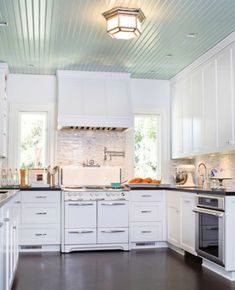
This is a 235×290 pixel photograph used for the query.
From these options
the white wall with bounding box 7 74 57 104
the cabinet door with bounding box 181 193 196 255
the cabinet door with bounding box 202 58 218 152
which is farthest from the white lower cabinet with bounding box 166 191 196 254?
the white wall with bounding box 7 74 57 104

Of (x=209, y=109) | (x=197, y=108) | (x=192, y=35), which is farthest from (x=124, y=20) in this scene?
(x=197, y=108)

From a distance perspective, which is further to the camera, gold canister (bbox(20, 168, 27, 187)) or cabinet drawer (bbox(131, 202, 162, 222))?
gold canister (bbox(20, 168, 27, 187))

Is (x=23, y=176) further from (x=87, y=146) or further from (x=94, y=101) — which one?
(x=94, y=101)

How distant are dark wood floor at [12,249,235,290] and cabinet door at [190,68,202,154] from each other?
1575 millimetres

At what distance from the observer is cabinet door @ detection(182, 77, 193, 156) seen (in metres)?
6.22

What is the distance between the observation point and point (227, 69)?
4984mm

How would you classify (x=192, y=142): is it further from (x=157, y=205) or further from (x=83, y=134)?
(x=83, y=134)

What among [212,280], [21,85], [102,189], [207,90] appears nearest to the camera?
[212,280]

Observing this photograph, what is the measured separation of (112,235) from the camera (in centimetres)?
583

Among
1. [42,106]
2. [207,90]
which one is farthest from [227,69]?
[42,106]

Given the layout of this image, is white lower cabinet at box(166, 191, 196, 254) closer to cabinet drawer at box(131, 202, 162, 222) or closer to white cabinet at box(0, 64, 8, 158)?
cabinet drawer at box(131, 202, 162, 222)

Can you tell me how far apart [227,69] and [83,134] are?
2.69 meters

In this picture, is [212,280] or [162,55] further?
[162,55]

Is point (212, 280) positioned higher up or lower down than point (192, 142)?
lower down
